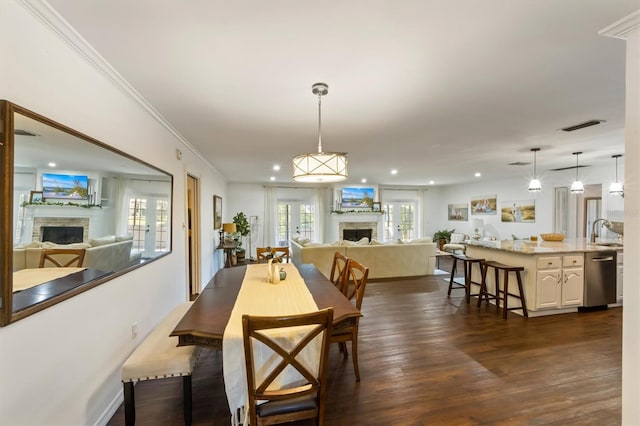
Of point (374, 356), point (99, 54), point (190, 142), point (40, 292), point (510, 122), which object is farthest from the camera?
point (190, 142)

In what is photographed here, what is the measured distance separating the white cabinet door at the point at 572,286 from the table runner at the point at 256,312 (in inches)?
148

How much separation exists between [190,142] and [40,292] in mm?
2857

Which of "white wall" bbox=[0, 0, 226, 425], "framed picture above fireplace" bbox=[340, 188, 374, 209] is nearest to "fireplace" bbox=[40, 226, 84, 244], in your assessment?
"white wall" bbox=[0, 0, 226, 425]

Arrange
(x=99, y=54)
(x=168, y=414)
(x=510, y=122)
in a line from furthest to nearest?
1. (x=510, y=122)
2. (x=168, y=414)
3. (x=99, y=54)

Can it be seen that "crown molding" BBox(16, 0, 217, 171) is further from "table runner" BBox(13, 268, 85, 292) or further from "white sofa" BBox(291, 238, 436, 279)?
"white sofa" BBox(291, 238, 436, 279)

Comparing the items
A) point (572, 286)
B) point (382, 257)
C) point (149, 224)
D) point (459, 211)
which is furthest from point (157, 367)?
point (459, 211)

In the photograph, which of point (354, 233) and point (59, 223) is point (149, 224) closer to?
point (59, 223)

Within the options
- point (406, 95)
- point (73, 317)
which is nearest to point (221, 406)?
point (73, 317)

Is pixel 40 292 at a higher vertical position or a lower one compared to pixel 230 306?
higher

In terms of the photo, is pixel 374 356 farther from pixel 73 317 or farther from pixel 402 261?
pixel 402 261

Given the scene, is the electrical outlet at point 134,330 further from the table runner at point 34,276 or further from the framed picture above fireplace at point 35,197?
the framed picture above fireplace at point 35,197

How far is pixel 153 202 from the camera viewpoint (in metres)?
2.79

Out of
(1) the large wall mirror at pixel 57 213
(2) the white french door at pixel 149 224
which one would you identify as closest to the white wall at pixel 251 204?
(2) the white french door at pixel 149 224

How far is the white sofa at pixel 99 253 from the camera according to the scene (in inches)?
51.6
